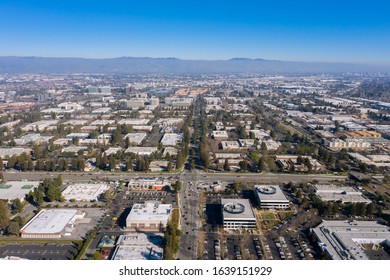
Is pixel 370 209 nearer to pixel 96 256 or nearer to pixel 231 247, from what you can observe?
pixel 231 247

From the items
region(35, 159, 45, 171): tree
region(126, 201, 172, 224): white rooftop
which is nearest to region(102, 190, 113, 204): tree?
region(126, 201, 172, 224): white rooftop

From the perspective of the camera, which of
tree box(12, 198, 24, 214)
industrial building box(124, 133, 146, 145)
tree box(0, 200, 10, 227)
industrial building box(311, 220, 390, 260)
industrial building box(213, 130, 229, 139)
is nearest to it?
industrial building box(311, 220, 390, 260)

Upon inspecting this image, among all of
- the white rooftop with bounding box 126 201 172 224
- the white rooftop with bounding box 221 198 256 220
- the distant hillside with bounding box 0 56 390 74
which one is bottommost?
the distant hillside with bounding box 0 56 390 74

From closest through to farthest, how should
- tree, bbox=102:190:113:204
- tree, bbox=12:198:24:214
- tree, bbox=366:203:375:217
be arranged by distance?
tree, bbox=366:203:375:217, tree, bbox=12:198:24:214, tree, bbox=102:190:113:204

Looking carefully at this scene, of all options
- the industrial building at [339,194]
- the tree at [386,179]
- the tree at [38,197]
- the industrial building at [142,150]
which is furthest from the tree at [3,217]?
the tree at [386,179]

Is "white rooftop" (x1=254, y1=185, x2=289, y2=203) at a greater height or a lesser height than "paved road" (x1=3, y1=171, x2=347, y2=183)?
greater

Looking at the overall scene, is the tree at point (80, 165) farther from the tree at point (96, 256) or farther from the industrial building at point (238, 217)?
the industrial building at point (238, 217)

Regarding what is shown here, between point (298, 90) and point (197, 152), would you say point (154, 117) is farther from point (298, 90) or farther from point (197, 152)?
point (298, 90)

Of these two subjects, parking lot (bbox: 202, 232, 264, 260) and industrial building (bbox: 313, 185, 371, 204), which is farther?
industrial building (bbox: 313, 185, 371, 204)

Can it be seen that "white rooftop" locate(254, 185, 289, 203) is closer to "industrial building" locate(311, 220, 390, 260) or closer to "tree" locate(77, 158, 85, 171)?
"industrial building" locate(311, 220, 390, 260)
